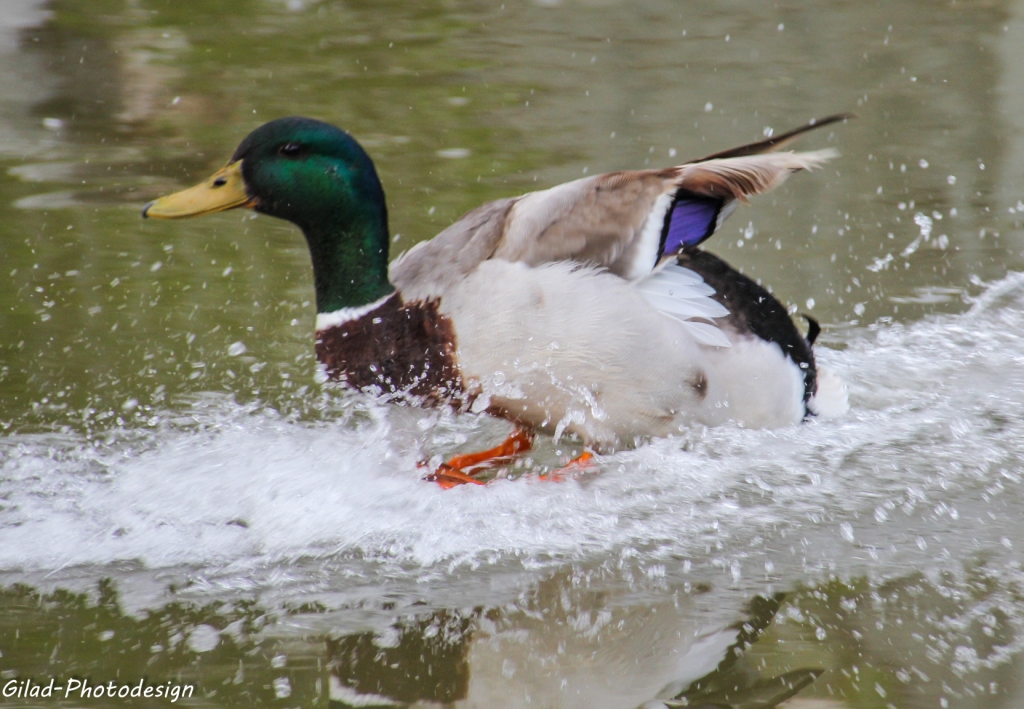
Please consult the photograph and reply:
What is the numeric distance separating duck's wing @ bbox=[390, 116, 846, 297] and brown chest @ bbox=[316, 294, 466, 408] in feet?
0.25

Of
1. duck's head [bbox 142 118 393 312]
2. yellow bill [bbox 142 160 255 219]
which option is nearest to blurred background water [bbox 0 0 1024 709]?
duck's head [bbox 142 118 393 312]

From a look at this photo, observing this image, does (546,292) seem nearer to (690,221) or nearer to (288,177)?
(690,221)

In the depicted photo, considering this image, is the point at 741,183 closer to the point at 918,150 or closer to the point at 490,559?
the point at 490,559

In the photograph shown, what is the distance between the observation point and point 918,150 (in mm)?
5992

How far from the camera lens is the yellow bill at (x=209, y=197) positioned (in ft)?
10.4

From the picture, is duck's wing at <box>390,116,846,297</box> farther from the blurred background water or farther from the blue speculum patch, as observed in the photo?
the blurred background water

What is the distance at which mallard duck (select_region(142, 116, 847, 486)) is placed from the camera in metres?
2.98

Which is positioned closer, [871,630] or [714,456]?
[871,630]

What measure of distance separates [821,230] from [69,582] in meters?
3.51

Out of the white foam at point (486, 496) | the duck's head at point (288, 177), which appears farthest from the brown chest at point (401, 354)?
the duck's head at point (288, 177)

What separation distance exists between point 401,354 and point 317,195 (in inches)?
19.2

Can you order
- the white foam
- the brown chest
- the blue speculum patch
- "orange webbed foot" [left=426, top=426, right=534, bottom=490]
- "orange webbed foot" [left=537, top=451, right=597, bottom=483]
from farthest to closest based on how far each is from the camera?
"orange webbed foot" [left=426, top=426, right=534, bottom=490] < "orange webbed foot" [left=537, top=451, right=597, bottom=483] < the blue speculum patch < the brown chest < the white foam

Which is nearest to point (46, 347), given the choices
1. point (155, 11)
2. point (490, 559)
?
point (490, 559)

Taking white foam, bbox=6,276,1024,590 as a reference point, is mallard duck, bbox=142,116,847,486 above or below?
above
